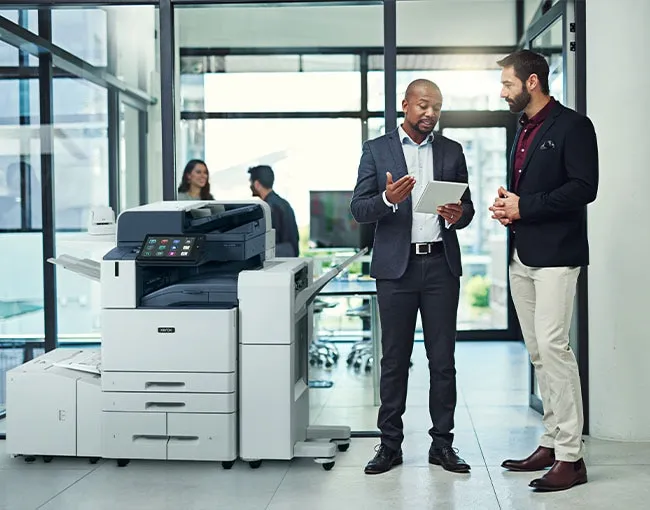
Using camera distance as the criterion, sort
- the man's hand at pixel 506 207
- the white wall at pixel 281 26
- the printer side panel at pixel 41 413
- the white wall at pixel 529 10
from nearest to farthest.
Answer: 1. the man's hand at pixel 506 207
2. the printer side panel at pixel 41 413
3. the white wall at pixel 281 26
4. the white wall at pixel 529 10

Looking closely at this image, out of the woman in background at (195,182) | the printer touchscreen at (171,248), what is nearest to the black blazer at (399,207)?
the printer touchscreen at (171,248)

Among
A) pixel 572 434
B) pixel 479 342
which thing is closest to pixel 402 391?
pixel 572 434

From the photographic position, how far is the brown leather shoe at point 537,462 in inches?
164

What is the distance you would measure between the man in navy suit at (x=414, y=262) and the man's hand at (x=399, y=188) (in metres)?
0.15

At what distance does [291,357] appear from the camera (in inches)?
166

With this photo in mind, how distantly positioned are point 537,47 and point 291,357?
251 cm

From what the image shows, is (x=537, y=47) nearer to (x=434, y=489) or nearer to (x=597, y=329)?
(x=597, y=329)

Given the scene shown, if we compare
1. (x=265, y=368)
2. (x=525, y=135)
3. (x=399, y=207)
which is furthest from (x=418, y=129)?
(x=265, y=368)

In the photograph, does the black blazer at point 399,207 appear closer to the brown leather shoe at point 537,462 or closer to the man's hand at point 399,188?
the man's hand at point 399,188

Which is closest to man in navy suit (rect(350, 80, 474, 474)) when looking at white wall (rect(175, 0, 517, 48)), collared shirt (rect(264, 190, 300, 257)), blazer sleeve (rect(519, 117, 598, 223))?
blazer sleeve (rect(519, 117, 598, 223))

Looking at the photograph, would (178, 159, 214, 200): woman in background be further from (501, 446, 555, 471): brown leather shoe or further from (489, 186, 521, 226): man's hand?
(501, 446, 555, 471): brown leather shoe

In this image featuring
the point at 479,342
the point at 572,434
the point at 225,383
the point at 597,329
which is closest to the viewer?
the point at 572,434

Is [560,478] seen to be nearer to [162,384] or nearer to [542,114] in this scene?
[542,114]

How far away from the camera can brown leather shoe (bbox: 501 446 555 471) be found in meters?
4.16
